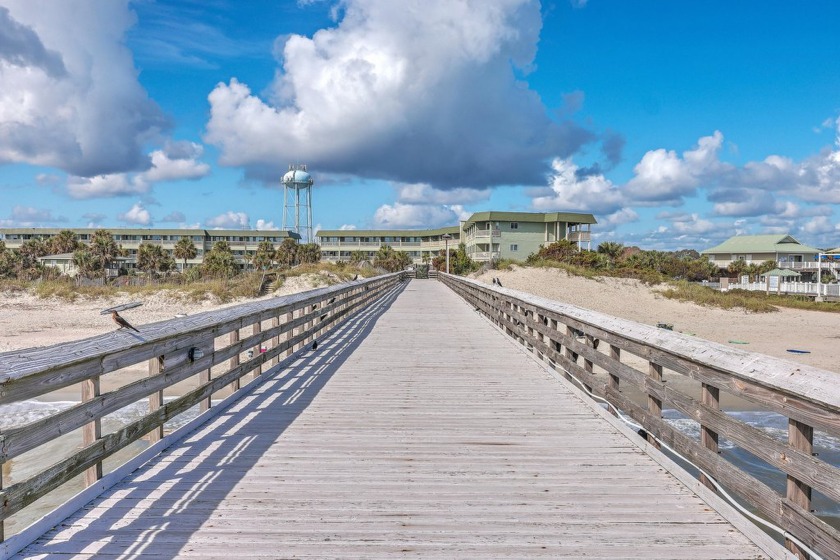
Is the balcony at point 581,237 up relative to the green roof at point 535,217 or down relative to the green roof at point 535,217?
down

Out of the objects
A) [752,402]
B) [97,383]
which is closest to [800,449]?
[752,402]

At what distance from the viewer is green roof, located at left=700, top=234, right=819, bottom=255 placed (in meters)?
77.0

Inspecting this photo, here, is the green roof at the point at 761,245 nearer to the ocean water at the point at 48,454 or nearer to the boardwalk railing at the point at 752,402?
the ocean water at the point at 48,454

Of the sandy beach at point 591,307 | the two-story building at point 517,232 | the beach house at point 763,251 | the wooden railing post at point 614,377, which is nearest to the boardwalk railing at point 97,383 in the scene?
the wooden railing post at point 614,377

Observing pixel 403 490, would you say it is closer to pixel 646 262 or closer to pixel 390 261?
pixel 390 261

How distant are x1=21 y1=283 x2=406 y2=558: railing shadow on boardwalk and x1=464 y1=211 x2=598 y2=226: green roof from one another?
6447cm

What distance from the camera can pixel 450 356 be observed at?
9992 mm

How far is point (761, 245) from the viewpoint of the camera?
79.8 m

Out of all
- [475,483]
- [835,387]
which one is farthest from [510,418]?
[835,387]

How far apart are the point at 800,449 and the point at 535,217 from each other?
7133 centimetres

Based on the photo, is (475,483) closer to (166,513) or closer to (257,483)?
(257,483)

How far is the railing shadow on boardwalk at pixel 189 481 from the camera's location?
3.22m

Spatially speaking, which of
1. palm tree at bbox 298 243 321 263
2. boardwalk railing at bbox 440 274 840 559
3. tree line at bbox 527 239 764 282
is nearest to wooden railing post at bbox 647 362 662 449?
boardwalk railing at bbox 440 274 840 559

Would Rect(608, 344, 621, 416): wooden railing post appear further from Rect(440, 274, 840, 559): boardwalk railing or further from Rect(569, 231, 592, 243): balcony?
Rect(569, 231, 592, 243): balcony
